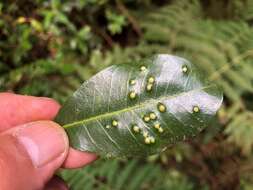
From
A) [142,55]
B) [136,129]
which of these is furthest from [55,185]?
[142,55]

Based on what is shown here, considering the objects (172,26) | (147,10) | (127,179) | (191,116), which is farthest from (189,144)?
(191,116)

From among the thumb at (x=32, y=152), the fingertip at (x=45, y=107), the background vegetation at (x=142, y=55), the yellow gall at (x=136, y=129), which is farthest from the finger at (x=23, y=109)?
the background vegetation at (x=142, y=55)

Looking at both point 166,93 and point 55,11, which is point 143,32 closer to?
point 55,11

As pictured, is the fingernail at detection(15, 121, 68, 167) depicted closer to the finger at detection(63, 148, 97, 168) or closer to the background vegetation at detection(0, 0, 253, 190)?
the finger at detection(63, 148, 97, 168)

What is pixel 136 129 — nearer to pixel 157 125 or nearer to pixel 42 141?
pixel 157 125

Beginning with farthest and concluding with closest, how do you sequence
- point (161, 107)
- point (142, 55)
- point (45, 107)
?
point (142, 55)
point (45, 107)
point (161, 107)

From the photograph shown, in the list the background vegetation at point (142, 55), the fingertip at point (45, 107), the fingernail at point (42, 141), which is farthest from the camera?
the background vegetation at point (142, 55)

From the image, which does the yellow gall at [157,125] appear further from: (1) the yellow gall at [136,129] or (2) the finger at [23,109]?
(2) the finger at [23,109]
